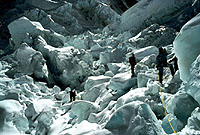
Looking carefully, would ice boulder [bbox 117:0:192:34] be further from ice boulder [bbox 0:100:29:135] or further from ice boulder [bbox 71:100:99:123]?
ice boulder [bbox 0:100:29:135]

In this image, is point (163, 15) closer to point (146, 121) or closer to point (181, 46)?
point (181, 46)

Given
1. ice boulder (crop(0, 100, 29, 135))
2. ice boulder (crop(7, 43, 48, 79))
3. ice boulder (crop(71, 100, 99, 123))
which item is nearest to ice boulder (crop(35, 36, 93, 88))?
ice boulder (crop(7, 43, 48, 79))

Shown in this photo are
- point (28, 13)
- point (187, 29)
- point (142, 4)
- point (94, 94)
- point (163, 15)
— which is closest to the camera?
point (187, 29)

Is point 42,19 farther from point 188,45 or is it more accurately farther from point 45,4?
point 188,45

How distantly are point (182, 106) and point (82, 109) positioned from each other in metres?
4.55

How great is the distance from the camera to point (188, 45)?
153 inches

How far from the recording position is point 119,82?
7824mm

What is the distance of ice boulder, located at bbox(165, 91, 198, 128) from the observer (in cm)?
368

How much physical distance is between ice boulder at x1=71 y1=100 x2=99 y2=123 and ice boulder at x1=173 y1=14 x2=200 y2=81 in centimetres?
436

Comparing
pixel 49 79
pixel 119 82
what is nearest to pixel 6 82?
pixel 49 79

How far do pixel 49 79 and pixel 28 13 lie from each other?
16373 millimetres

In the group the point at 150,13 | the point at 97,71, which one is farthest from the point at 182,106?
the point at 150,13

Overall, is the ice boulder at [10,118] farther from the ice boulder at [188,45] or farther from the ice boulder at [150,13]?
the ice boulder at [150,13]

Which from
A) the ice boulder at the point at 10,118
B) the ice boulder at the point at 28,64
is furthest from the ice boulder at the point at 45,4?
the ice boulder at the point at 10,118
